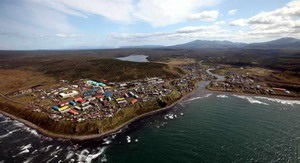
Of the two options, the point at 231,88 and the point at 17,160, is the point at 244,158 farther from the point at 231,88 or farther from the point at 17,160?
the point at 231,88

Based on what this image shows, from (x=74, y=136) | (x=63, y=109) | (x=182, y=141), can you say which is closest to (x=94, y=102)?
→ (x=63, y=109)

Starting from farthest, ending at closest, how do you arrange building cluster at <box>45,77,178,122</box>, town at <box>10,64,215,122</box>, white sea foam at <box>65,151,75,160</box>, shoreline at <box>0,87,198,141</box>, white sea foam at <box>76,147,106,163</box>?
town at <box>10,64,215,122</box> < building cluster at <box>45,77,178,122</box> < shoreline at <box>0,87,198,141</box> < white sea foam at <box>65,151,75,160</box> < white sea foam at <box>76,147,106,163</box>

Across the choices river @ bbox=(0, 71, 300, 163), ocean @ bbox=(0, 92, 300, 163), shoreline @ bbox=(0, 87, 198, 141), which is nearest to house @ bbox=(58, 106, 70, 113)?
shoreline @ bbox=(0, 87, 198, 141)

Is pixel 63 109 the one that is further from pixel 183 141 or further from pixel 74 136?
pixel 183 141

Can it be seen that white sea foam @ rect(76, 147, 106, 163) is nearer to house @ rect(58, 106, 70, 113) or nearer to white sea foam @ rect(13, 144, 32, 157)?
white sea foam @ rect(13, 144, 32, 157)

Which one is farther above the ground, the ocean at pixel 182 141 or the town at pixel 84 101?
the town at pixel 84 101

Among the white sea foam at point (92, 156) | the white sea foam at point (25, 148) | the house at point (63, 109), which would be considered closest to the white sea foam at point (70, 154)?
the white sea foam at point (92, 156)

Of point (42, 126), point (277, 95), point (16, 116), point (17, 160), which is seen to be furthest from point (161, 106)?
point (277, 95)

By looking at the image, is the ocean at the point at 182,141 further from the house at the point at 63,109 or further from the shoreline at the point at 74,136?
the house at the point at 63,109
